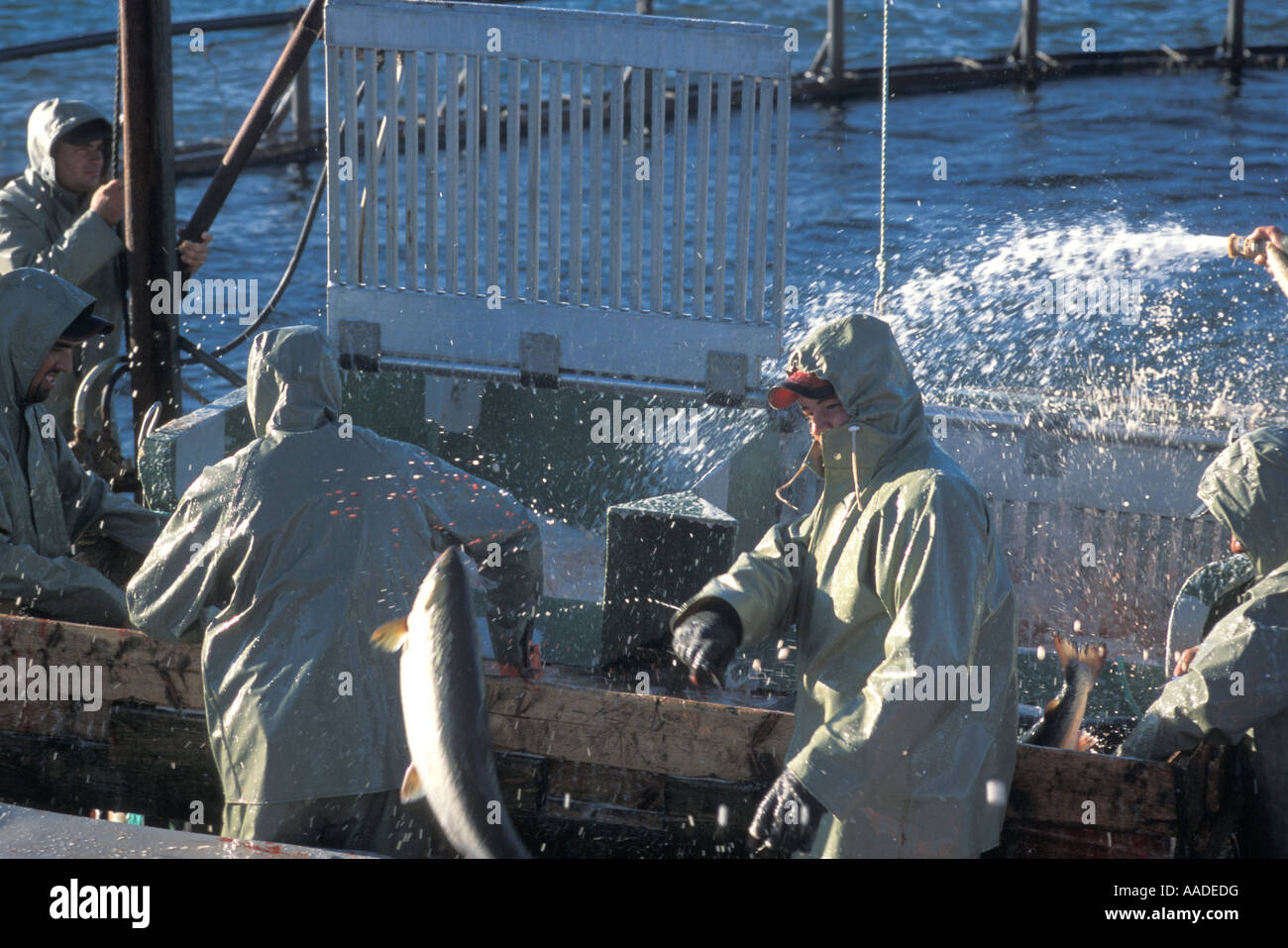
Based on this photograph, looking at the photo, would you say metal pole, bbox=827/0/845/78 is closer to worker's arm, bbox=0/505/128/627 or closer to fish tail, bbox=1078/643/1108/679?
fish tail, bbox=1078/643/1108/679

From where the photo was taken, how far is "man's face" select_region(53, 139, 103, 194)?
7270 mm

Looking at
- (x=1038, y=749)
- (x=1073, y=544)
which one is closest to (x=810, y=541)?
(x=1038, y=749)

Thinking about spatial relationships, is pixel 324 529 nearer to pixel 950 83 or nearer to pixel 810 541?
pixel 810 541

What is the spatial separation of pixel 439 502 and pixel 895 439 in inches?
51.4

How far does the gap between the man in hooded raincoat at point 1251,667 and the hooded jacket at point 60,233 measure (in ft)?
17.1

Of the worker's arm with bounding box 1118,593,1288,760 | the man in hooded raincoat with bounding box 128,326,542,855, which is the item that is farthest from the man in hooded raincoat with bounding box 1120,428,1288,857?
the man in hooded raincoat with bounding box 128,326,542,855

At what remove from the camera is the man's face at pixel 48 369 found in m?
4.89

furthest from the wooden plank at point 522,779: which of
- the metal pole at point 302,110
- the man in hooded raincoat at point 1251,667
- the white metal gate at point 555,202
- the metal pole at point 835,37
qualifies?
the metal pole at point 835,37

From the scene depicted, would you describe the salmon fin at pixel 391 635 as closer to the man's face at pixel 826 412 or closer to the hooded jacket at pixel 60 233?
the man's face at pixel 826 412

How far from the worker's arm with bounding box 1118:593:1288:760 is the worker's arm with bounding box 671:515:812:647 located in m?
1.08

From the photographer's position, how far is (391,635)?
3.62m

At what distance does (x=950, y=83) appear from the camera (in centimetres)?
2175

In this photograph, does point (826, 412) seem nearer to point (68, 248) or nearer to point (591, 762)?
point (591, 762)
